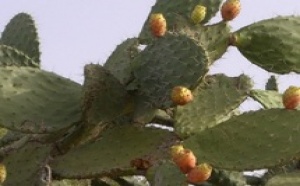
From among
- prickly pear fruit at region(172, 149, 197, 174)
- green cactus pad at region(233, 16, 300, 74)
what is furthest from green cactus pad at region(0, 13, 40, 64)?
prickly pear fruit at region(172, 149, 197, 174)

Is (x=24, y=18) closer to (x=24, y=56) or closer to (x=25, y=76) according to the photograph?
(x=24, y=56)

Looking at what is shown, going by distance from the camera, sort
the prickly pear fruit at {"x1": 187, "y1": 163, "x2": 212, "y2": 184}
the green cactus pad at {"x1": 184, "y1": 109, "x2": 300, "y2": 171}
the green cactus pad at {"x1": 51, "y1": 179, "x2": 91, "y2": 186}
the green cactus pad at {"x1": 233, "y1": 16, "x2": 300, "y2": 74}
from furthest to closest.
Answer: the green cactus pad at {"x1": 233, "y1": 16, "x2": 300, "y2": 74}
the green cactus pad at {"x1": 51, "y1": 179, "x2": 91, "y2": 186}
the green cactus pad at {"x1": 184, "y1": 109, "x2": 300, "y2": 171}
the prickly pear fruit at {"x1": 187, "y1": 163, "x2": 212, "y2": 184}

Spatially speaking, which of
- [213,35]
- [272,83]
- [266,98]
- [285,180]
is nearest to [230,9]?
[213,35]

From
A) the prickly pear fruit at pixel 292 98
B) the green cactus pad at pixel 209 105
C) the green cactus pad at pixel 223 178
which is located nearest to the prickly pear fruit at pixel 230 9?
the green cactus pad at pixel 209 105

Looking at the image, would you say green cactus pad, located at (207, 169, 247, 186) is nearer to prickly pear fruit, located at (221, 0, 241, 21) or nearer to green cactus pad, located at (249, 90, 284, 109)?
green cactus pad, located at (249, 90, 284, 109)

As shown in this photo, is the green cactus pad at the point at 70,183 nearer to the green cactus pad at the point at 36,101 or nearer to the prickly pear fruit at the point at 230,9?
the green cactus pad at the point at 36,101

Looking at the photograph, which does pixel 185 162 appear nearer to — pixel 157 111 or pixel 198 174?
pixel 198 174
